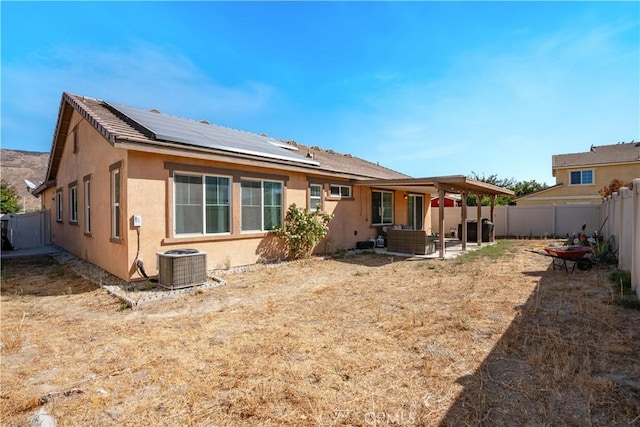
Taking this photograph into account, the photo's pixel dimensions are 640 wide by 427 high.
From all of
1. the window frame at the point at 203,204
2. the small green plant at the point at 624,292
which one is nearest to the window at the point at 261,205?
the window frame at the point at 203,204

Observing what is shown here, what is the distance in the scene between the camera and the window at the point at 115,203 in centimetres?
762

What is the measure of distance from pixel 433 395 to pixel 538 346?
186 cm

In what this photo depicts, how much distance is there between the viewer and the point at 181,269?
6.68 meters

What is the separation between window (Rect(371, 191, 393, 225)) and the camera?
13.8 m

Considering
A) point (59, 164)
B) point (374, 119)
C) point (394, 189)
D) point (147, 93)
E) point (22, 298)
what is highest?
point (147, 93)

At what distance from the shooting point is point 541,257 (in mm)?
11086

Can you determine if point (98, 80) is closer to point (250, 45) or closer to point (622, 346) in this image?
point (250, 45)

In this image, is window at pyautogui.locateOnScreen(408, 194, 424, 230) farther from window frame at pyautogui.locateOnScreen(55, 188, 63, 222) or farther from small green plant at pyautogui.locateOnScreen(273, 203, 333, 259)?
window frame at pyautogui.locateOnScreen(55, 188, 63, 222)

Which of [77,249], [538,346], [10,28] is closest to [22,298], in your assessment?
[77,249]

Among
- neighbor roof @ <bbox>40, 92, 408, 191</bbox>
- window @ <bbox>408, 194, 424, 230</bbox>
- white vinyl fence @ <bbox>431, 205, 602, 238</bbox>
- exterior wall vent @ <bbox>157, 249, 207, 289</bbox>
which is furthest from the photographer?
white vinyl fence @ <bbox>431, 205, 602, 238</bbox>

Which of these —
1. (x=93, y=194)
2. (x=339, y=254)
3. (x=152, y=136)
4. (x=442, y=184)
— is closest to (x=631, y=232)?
(x=442, y=184)

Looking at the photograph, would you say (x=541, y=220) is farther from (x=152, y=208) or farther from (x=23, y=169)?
(x=23, y=169)

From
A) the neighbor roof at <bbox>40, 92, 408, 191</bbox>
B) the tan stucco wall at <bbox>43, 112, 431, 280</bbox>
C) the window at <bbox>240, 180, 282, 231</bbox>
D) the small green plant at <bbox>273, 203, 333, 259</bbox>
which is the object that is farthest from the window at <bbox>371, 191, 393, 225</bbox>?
the window at <bbox>240, 180, 282, 231</bbox>

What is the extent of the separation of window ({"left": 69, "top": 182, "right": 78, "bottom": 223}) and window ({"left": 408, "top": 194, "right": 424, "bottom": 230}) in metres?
14.1
